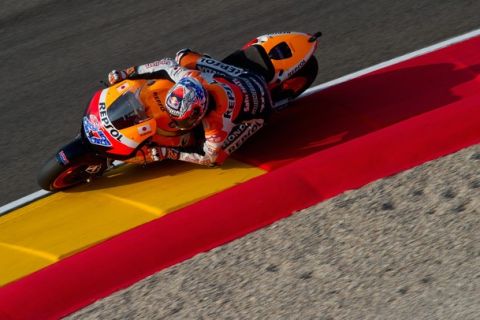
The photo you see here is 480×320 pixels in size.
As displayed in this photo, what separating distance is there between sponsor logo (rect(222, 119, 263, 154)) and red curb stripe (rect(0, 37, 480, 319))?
87 centimetres

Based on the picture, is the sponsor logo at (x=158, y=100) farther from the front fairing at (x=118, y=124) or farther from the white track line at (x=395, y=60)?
the white track line at (x=395, y=60)

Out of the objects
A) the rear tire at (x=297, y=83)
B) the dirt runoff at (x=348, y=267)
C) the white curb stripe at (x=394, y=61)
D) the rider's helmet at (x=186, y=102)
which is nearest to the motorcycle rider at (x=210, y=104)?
the rider's helmet at (x=186, y=102)

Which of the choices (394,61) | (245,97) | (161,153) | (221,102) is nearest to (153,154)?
(161,153)

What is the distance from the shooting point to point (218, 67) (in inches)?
320

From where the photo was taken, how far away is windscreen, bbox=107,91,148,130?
24.6 ft

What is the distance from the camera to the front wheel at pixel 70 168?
7.69 metres

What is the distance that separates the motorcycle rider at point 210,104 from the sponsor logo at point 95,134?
0.33 metres

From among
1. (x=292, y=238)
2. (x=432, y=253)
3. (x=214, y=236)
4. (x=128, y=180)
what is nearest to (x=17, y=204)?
(x=128, y=180)

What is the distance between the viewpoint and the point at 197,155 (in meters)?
7.68

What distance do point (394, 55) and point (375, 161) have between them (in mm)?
2981

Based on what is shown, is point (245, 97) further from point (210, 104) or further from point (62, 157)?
point (62, 157)

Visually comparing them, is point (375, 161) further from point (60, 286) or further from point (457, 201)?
point (60, 286)

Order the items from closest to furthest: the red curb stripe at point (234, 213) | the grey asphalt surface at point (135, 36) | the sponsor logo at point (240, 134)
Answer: the red curb stripe at point (234, 213), the sponsor logo at point (240, 134), the grey asphalt surface at point (135, 36)

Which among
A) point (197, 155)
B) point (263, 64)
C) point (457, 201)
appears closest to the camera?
point (457, 201)
